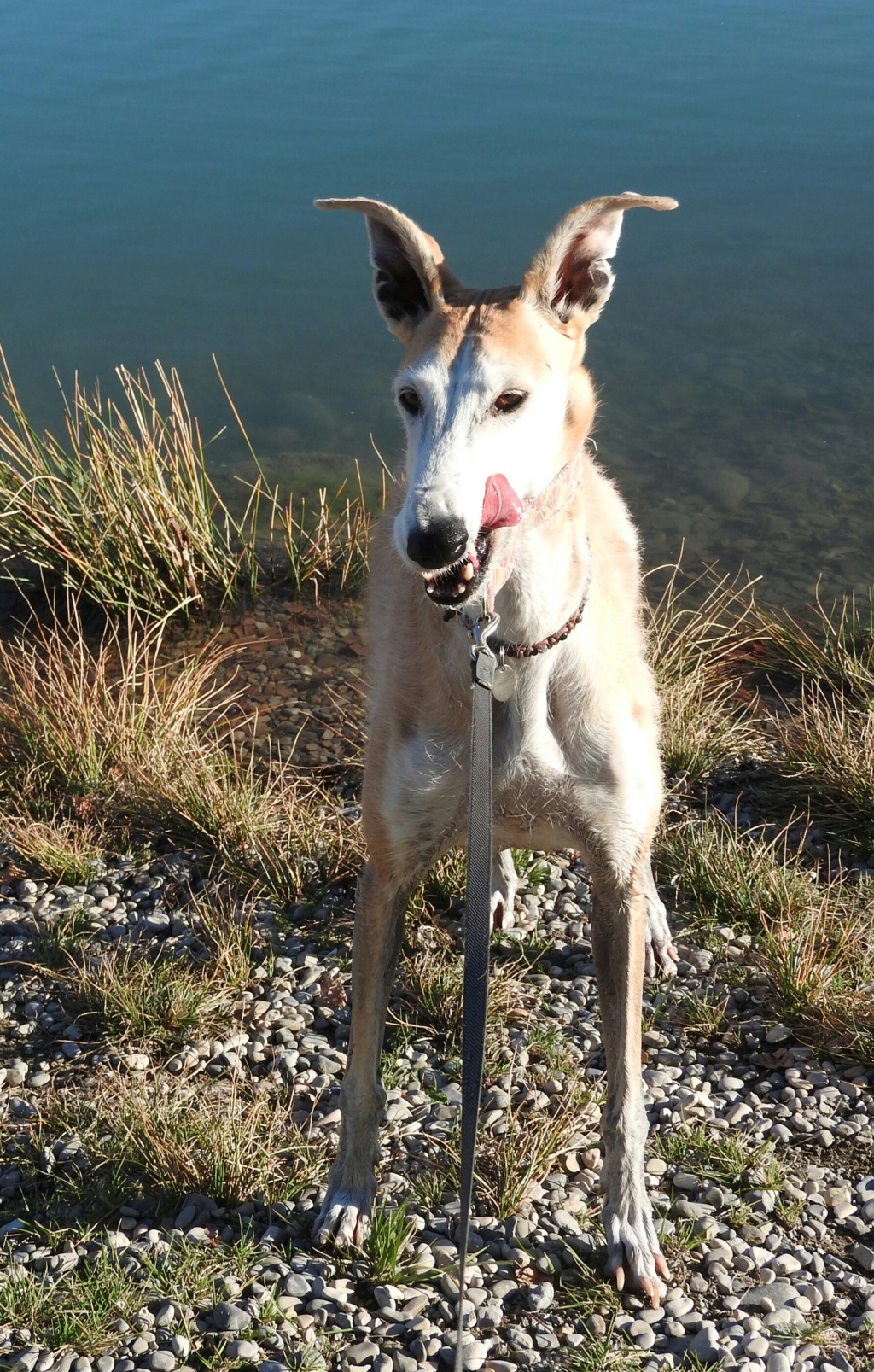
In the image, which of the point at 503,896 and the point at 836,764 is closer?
the point at 503,896

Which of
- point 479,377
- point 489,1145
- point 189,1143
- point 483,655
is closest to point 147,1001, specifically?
point 189,1143

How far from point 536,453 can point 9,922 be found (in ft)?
9.03

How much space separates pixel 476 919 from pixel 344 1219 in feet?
3.56

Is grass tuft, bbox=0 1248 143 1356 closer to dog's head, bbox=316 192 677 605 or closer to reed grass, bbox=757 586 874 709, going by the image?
dog's head, bbox=316 192 677 605

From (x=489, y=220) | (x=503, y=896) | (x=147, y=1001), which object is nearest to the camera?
(x=147, y=1001)

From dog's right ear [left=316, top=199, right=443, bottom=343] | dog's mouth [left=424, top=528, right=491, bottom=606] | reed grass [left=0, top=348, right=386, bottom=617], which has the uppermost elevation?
dog's right ear [left=316, top=199, right=443, bottom=343]

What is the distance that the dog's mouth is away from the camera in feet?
8.18

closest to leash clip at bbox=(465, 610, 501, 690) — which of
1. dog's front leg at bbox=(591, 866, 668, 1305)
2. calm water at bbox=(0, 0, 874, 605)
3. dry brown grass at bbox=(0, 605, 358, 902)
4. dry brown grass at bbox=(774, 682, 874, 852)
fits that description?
dog's front leg at bbox=(591, 866, 668, 1305)

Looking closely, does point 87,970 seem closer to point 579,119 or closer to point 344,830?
point 344,830

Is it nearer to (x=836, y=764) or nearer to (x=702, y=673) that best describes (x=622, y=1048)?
(x=836, y=764)

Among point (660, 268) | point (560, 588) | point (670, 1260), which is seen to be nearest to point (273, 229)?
point (660, 268)

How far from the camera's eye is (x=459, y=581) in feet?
8.27

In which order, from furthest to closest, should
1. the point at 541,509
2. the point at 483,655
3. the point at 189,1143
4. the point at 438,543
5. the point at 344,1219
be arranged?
1. the point at 189,1143
2. the point at 344,1219
3. the point at 541,509
4. the point at 483,655
5. the point at 438,543

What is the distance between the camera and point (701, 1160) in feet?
11.4
